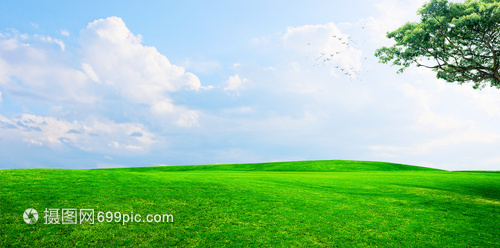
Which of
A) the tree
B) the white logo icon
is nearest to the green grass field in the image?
the white logo icon

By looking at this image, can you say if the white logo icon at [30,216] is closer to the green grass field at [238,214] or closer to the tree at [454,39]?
the green grass field at [238,214]

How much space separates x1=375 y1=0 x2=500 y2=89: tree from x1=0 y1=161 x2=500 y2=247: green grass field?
41.1 feet

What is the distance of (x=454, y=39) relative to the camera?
2409 centimetres

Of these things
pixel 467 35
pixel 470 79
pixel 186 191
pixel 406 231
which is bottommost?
pixel 406 231

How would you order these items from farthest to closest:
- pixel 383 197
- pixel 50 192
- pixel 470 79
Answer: pixel 470 79
pixel 383 197
pixel 50 192

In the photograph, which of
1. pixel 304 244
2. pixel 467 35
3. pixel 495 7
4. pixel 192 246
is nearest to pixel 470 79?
pixel 467 35

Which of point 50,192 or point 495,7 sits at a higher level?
point 495,7

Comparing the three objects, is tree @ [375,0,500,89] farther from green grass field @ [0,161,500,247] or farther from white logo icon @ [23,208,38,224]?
white logo icon @ [23,208,38,224]

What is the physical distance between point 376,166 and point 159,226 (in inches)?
1828

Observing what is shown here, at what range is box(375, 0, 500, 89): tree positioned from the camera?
71.1 feet

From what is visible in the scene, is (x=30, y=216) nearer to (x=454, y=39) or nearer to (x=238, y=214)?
(x=238, y=214)

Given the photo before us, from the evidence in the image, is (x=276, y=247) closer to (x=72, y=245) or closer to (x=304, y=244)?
(x=304, y=244)

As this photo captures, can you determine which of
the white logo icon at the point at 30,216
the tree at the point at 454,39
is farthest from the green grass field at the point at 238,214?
the tree at the point at 454,39

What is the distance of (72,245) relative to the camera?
8336 millimetres
